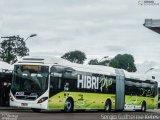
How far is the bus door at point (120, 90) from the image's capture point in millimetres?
36719

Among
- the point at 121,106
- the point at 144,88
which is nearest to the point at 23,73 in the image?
the point at 121,106

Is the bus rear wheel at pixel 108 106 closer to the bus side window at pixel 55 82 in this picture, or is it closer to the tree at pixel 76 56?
the bus side window at pixel 55 82

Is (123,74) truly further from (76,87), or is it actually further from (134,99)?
(76,87)

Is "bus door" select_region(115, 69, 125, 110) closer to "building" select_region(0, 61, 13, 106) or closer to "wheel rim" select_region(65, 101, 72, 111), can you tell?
"wheel rim" select_region(65, 101, 72, 111)

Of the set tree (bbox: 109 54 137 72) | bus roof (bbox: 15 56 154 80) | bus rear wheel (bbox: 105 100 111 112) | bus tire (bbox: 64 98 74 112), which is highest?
tree (bbox: 109 54 137 72)

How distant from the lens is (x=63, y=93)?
2936 cm

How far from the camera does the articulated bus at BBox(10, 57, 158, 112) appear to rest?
28312mm

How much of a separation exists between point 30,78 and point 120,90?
9.97m

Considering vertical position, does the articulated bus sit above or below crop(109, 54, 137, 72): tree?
below

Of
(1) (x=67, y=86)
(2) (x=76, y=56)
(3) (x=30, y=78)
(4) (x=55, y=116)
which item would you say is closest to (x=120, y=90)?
(1) (x=67, y=86)

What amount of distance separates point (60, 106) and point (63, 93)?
75cm

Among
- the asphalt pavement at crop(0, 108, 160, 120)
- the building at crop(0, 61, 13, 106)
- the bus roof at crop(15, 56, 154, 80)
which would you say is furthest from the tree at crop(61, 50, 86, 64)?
the asphalt pavement at crop(0, 108, 160, 120)

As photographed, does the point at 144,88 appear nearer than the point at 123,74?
No

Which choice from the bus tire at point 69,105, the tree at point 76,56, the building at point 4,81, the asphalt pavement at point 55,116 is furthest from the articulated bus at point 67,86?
the tree at point 76,56
